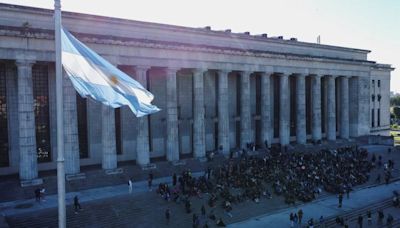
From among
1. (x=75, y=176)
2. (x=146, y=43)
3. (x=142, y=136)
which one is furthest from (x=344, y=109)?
(x=75, y=176)

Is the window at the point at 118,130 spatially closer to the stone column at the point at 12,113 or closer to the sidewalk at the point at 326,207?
the stone column at the point at 12,113

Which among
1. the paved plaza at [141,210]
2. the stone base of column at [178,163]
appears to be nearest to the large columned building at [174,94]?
the stone base of column at [178,163]

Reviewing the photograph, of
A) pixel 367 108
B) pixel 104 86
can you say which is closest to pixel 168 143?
pixel 104 86

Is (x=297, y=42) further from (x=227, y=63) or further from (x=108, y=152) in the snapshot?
(x=108, y=152)

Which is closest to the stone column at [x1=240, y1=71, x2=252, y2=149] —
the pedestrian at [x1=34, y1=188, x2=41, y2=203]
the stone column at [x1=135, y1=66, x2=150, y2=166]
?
the stone column at [x1=135, y1=66, x2=150, y2=166]

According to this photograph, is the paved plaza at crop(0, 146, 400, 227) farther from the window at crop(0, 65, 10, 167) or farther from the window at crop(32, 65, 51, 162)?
the window at crop(0, 65, 10, 167)
